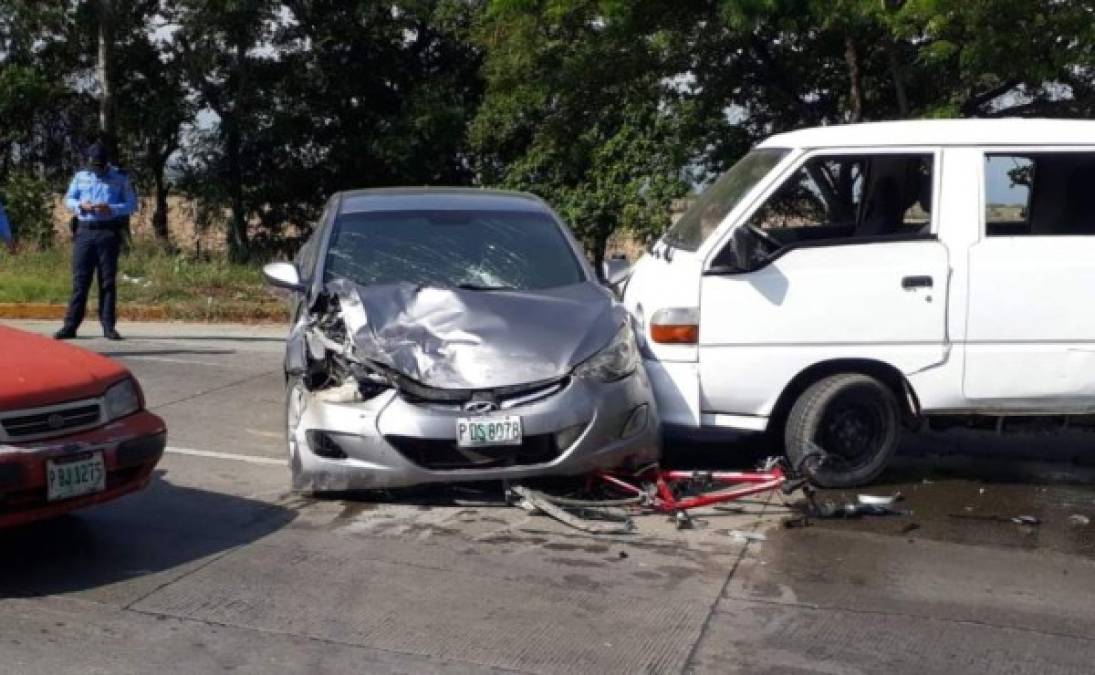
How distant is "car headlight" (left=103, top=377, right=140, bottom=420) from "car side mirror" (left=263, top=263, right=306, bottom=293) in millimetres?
1756

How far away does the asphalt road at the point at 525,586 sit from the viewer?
5.11 metres

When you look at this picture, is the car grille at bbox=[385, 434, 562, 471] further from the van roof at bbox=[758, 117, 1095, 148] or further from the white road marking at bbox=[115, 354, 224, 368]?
the white road marking at bbox=[115, 354, 224, 368]

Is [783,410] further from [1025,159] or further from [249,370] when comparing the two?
[249,370]

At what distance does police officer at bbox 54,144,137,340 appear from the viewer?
12.4m

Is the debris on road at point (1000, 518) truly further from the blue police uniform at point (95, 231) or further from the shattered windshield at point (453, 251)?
the blue police uniform at point (95, 231)

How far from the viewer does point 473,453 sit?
6816 millimetres

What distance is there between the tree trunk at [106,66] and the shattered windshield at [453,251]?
14376 millimetres

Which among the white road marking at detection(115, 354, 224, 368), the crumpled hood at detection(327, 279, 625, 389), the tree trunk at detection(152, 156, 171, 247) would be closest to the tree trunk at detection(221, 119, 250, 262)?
the tree trunk at detection(152, 156, 171, 247)

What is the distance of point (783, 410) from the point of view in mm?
7691

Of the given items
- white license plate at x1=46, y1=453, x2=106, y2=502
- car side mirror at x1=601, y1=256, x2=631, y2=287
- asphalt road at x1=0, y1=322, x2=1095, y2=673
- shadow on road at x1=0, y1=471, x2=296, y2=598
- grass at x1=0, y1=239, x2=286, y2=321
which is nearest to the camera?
asphalt road at x1=0, y1=322, x2=1095, y2=673

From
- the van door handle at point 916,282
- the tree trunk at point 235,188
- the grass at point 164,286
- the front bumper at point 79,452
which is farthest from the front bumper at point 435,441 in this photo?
the tree trunk at point 235,188

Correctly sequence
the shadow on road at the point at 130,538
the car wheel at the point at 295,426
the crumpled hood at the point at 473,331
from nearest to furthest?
the shadow on road at the point at 130,538 → the crumpled hood at the point at 473,331 → the car wheel at the point at 295,426

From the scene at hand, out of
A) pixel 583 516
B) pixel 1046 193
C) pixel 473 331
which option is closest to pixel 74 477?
pixel 473 331

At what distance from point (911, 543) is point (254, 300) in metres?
11.0
